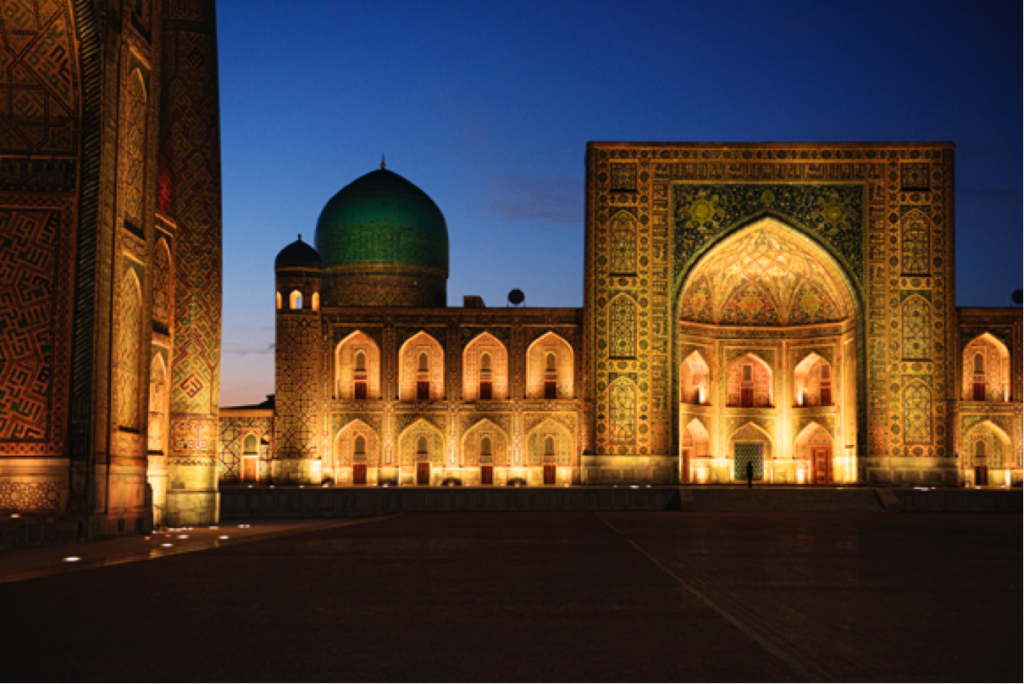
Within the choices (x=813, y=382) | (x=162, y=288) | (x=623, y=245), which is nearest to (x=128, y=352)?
(x=162, y=288)

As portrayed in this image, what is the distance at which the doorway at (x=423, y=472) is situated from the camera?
1118 inches

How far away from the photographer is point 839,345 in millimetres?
29031

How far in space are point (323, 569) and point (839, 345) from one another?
22378 millimetres

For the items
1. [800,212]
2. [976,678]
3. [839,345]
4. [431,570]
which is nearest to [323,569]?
[431,570]

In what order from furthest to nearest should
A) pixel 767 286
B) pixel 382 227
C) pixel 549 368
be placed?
pixel 382 227 < pixel 767 286 < pixel 549 368

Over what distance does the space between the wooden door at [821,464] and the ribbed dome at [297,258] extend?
13.6 metres

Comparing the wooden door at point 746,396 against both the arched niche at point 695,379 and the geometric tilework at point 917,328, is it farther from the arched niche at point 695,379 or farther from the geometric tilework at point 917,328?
the geometric tilework at point 917,328

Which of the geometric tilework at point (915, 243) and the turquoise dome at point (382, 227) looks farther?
the turquoise dome at point (382, 227)

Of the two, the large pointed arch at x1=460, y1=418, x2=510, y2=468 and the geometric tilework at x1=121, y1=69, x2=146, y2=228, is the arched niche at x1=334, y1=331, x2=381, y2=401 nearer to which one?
the large pointed arch at x1=460, y1=418, x2=510, y2=468

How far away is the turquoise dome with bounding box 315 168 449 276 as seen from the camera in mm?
31656

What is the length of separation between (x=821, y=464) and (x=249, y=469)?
1454 centimetres

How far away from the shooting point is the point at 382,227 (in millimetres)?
31750

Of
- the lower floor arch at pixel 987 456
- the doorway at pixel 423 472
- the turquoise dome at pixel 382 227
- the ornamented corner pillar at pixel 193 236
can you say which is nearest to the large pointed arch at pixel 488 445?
the doorway at pixel 423 472

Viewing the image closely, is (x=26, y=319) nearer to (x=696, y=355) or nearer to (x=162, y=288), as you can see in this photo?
(x=162, y=288)
